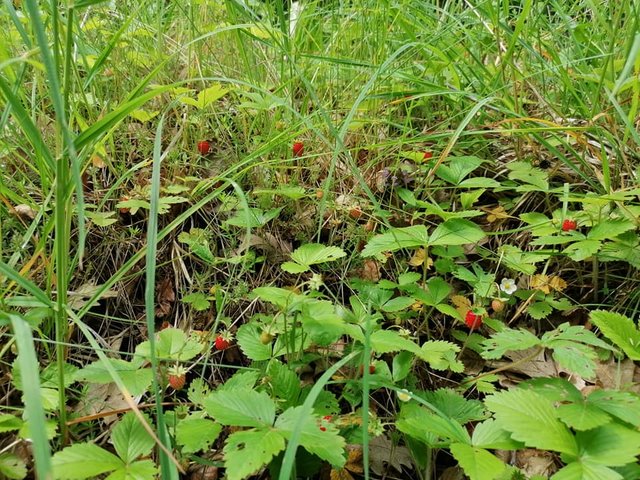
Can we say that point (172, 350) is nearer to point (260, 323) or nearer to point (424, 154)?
point (260, 323)

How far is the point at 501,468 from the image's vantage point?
37.4 inches

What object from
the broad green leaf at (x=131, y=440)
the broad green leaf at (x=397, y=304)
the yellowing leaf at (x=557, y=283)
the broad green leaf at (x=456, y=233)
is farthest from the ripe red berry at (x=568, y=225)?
the broad green leaf at (x=131, y=440)

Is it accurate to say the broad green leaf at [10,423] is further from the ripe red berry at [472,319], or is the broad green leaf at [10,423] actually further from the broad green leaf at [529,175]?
the broad green leaf at [529,175]

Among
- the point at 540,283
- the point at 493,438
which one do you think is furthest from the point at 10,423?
the point at 540,283

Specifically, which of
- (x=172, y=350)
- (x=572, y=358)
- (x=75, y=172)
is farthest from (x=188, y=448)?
(x=572, y=358)

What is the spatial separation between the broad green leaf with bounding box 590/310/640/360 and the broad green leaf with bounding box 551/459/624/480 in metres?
0.28

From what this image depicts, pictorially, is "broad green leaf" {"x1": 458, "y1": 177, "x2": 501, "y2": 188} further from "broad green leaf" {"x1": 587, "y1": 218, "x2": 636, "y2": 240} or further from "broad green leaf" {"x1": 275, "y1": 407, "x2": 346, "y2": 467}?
"broad green leaf" {"x1": 275, "y1": 407, "x2": 346, "y2": 467}

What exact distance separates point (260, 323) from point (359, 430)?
14.7 inches

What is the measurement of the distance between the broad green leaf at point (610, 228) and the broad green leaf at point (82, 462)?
4.08ft

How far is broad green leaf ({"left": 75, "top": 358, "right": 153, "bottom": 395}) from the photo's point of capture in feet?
3.52

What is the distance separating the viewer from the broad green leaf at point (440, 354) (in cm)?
119

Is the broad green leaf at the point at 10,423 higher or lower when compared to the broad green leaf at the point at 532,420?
lower

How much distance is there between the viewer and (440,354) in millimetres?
1222

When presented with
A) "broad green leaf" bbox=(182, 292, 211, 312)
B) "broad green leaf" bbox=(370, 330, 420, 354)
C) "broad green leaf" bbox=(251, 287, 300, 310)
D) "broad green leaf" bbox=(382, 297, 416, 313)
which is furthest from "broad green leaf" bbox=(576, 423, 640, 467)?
"broad green leaf" bbox=(182, 292, 211, 312)
